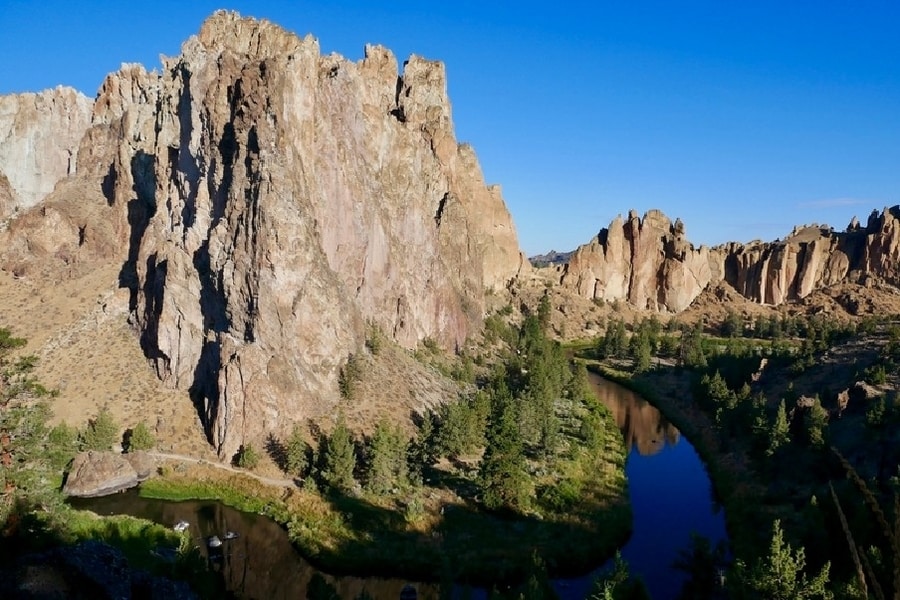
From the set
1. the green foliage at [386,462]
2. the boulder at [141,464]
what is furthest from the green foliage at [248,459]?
the green foliage at [386,462]

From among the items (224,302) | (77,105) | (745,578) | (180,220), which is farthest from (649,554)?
(77,105)

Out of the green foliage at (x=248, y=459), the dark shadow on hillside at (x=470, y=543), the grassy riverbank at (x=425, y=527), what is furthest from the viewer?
the green foliage at (x=248, y=459)

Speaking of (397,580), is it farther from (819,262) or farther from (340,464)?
(819,262)

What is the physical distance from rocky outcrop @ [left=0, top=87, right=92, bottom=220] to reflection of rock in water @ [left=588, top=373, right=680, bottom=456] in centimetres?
10454

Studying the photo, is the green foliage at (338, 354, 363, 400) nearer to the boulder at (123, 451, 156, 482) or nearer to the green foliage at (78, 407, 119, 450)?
the boulder at (123, 451, 156, 482)

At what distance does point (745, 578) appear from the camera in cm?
3125

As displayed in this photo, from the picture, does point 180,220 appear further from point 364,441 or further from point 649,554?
point 649,554

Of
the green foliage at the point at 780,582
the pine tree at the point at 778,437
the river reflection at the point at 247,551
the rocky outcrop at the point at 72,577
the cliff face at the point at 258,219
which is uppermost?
the cliff face at the point at 258,219

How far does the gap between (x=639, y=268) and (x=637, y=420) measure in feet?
336

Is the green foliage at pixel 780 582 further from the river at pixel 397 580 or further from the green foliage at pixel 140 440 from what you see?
the green foliage at pixel 140 440

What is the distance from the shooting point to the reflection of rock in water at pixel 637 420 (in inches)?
2963

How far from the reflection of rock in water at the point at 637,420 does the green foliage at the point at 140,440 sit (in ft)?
177

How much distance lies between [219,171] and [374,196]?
24890 millimetres

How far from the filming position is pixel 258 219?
6406cm
